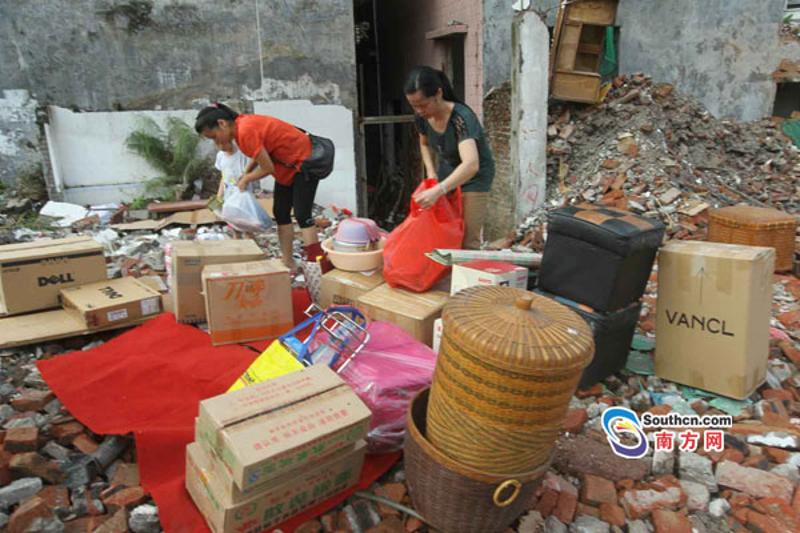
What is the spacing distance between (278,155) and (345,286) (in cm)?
121

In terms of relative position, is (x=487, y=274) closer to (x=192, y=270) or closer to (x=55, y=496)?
(x=192, y=270)

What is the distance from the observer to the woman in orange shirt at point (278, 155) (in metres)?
3.72

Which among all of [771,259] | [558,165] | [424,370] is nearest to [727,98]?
[558,165]

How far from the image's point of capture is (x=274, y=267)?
3385 millimetres

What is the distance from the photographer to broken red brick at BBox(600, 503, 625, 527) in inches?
81.1

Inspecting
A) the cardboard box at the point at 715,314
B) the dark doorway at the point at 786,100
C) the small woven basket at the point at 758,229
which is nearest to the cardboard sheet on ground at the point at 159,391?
the cardboard box at the point at 715,314

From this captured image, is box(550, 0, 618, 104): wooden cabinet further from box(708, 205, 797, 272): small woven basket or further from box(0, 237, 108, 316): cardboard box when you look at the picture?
box(0, 237, 108, 316): cardboard box

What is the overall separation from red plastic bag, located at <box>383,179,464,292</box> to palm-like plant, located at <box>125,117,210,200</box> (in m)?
4.84

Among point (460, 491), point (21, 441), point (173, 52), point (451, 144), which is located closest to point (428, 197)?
point (451, 144)

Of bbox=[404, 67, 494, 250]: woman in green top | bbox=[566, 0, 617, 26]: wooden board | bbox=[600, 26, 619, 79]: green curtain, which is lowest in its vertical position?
bbox=[404, 67, 494, 250]: woman in green top

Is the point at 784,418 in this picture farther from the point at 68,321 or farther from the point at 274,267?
the point at 68,321

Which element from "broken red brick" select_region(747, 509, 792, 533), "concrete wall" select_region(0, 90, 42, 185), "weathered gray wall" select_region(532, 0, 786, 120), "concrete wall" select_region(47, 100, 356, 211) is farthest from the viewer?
"weathered gray wall" select_region(532, 0, 786, 120)

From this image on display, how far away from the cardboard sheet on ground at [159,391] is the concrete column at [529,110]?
5070 mm

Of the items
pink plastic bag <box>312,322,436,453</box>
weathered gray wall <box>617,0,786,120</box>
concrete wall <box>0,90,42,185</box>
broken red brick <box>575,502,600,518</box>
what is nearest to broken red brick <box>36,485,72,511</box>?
pink plastic bag <box>312,322,436,453</box>
